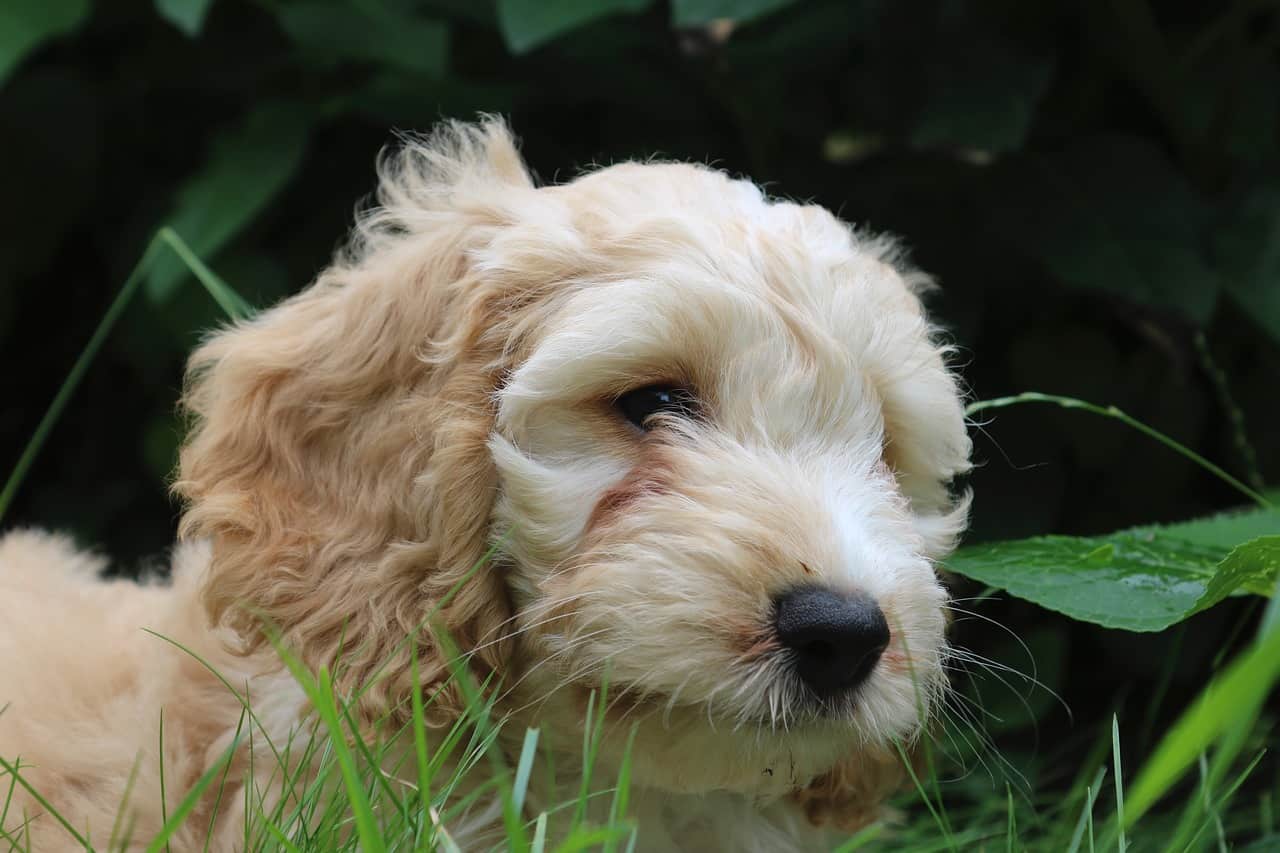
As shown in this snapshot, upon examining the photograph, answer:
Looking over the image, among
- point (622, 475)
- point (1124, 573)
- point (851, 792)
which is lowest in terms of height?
point (851, 792)

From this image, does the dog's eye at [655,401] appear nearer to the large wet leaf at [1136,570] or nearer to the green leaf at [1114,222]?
the large wet leaf at [1136,570]

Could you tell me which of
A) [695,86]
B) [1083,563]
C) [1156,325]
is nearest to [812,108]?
[695,86]

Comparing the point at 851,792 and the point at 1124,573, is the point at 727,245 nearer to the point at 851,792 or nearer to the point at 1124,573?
the point at 1124,573

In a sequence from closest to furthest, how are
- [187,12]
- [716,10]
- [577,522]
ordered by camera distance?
[577,522]
[716,10]
[187,12]

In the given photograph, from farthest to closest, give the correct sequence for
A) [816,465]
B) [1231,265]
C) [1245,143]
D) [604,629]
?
[1245,143]
[1231,265]
[816,465]
[604,629]

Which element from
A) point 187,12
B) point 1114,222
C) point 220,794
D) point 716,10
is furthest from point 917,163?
point 220,794

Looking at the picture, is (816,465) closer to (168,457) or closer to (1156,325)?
(1156,325)

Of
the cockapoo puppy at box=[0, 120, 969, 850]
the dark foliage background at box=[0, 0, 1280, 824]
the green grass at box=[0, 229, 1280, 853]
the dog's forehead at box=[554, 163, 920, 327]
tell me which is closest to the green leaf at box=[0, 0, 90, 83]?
the dark foliage background at box=[0, 0, 1280, 824]
